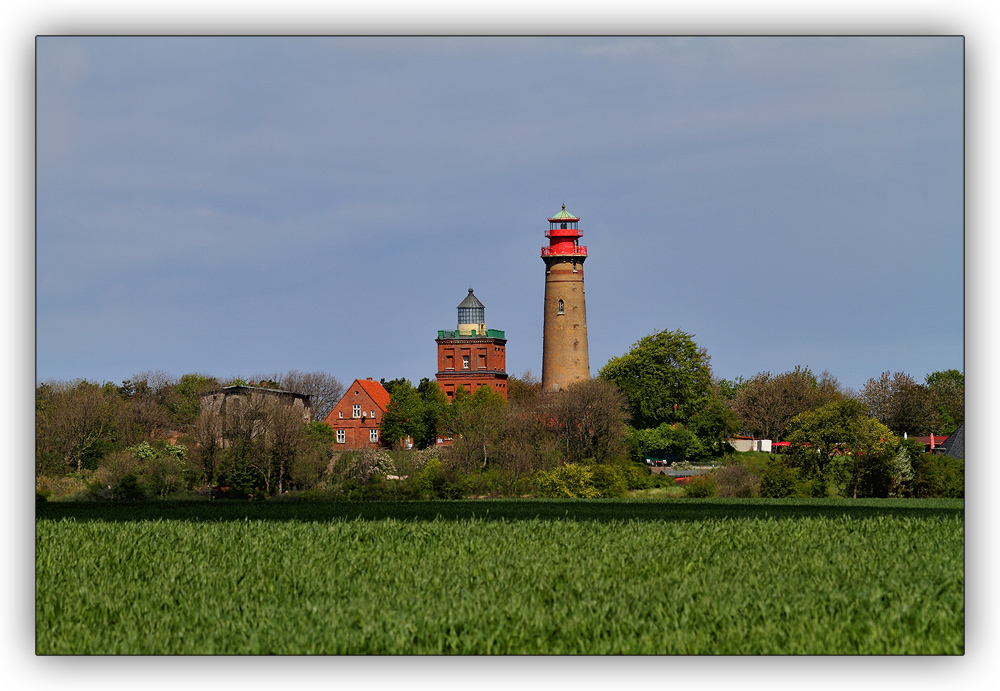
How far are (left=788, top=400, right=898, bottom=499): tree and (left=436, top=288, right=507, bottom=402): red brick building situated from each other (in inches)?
1449

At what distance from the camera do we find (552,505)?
27.7m

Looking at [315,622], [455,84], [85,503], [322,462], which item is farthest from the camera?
[322,462]

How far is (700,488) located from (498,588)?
77.1ft

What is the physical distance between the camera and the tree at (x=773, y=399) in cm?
6444

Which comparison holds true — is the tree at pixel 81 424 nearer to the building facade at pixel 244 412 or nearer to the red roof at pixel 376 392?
the building facade at pixel 244 412

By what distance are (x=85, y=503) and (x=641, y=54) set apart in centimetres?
1595

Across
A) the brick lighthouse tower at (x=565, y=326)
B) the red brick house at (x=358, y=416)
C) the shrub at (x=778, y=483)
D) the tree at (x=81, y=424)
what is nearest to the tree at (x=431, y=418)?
the red brick house at (x=358, y=416)

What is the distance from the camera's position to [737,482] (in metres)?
35.6

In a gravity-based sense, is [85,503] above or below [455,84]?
below

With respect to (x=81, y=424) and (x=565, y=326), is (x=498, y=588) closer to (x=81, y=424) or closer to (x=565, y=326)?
(x=81, y=424)

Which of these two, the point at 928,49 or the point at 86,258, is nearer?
the point at 928,49

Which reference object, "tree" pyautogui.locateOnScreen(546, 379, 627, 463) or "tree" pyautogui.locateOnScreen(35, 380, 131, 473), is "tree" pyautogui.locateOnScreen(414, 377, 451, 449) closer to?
"tree" pyautogui.locateOnScreen(546, 379, 627, 463)
